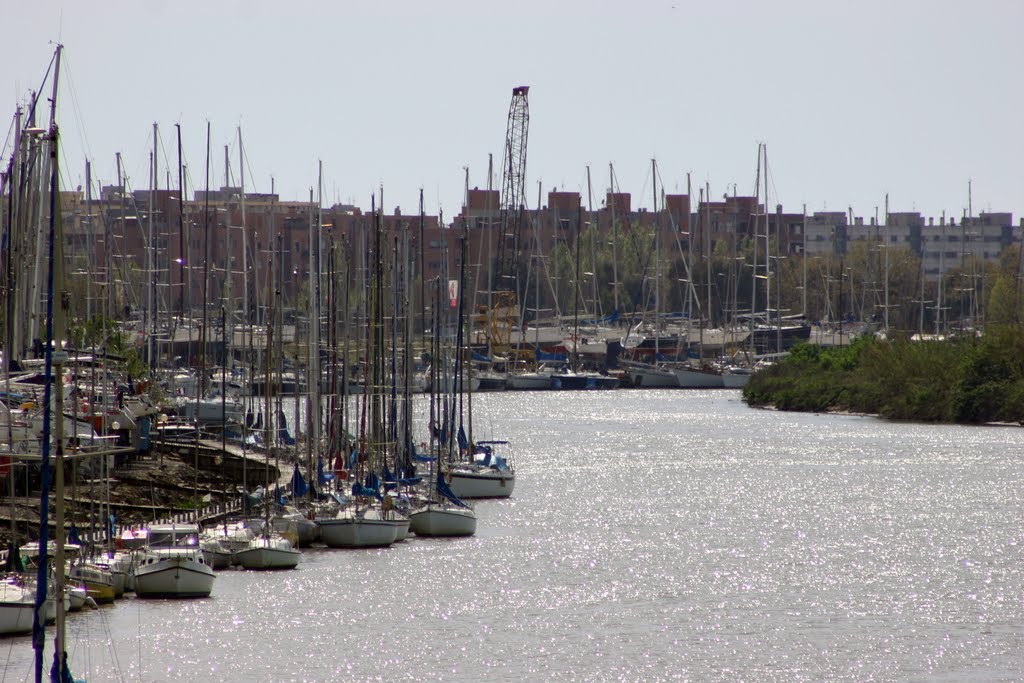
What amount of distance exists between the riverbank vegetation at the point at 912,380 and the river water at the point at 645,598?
897 inches

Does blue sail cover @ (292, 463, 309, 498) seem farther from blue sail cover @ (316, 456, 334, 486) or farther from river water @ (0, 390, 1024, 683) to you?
river water @ (0, 390, 1024, 683)

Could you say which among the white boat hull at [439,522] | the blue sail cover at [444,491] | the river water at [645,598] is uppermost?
the blue sail cover at [444,491]

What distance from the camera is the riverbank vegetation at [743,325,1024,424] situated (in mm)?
81812

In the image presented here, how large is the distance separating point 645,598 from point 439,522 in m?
8.78

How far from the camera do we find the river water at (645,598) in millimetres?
27422

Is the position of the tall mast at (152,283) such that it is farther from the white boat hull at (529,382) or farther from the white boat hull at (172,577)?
the white boat hull at (529,382)

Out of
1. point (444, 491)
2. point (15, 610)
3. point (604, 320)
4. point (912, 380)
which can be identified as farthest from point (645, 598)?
point (604, 320)

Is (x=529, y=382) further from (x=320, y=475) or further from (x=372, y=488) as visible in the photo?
(x=372, y=488)

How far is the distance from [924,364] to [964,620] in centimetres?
5646

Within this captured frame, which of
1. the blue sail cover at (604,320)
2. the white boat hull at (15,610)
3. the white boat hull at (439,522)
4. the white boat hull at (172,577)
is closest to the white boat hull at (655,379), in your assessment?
the blue sail cover at (604,320)

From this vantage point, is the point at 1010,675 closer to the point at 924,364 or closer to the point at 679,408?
the point at 924,364

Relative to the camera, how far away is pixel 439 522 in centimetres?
4166

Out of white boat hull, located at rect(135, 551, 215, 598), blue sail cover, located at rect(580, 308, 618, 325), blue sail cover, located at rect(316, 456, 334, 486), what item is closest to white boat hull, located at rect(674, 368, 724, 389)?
blue sail cover, located at rect(580, 308, 618, 325)

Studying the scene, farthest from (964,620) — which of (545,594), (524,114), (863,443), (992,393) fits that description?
(524,114)
